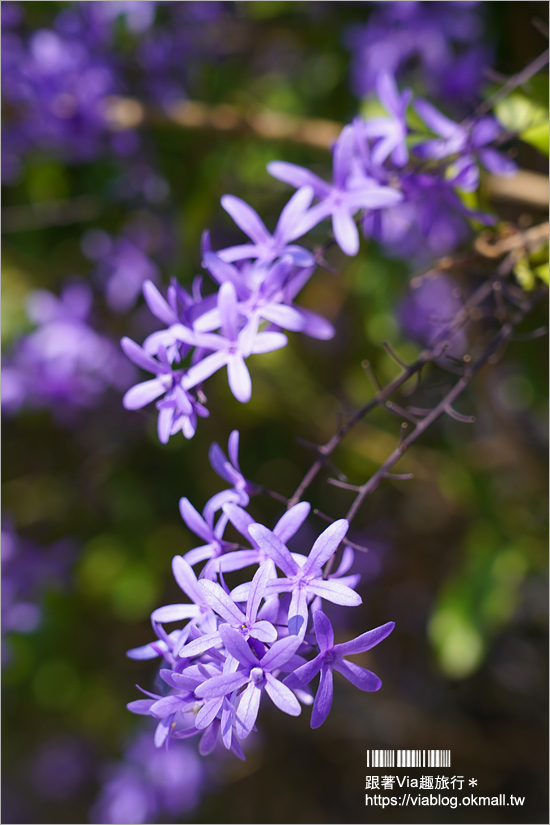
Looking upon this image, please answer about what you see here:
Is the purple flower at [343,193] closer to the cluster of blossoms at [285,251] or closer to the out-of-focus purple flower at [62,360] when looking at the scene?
the cluster of blossoms at [285,251]

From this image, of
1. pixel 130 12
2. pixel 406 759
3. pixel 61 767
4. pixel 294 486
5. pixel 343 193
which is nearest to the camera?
pixel 343 193

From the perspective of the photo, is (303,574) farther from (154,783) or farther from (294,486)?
(154,783)

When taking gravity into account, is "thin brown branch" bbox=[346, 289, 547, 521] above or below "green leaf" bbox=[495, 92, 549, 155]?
below

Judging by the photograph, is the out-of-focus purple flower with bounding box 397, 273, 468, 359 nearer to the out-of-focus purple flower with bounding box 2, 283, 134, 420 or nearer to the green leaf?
the green leaf

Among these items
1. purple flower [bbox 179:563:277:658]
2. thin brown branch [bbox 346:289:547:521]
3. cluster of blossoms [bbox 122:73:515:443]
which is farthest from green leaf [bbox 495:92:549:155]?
purple flower [bbox 179:563:277:658]

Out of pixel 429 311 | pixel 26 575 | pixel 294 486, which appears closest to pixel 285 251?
pixel 429 311

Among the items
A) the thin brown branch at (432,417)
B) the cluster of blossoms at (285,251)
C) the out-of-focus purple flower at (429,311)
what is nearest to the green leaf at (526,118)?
the cluster of blossoms at (285,251)

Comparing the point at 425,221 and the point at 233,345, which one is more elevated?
the point at 425,221
